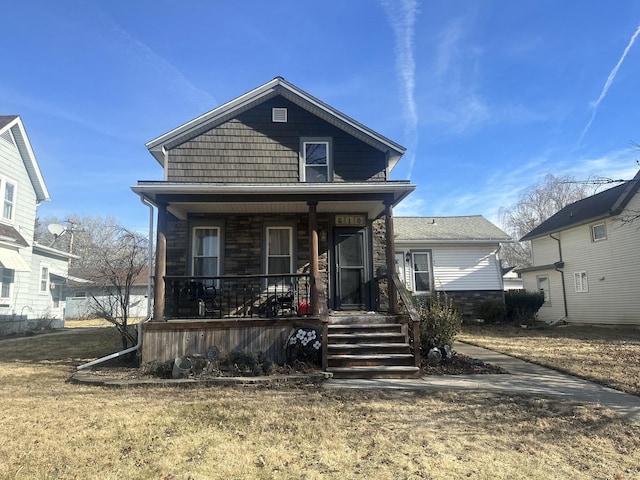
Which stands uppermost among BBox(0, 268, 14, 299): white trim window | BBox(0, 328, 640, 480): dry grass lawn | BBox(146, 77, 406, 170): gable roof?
BBox(146, 77, 406, 170): gable roof

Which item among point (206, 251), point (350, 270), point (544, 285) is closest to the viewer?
point (206, 251)

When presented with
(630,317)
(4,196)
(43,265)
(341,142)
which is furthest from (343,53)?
(43,265)

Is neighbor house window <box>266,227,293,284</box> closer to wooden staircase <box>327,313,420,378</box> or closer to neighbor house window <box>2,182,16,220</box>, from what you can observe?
wooden staircase <box>327,313,420,378</box>

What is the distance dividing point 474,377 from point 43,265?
60.9 feet

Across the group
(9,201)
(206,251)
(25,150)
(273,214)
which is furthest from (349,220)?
(25,150)

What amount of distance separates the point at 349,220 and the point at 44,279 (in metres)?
15.3

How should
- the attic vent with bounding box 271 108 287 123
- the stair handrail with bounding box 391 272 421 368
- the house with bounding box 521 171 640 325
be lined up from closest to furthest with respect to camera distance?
the stair handrail with bounding box 391 272 421 368 → the attic vent with bounding box 271 108 287 123 → the house with bounding box 521 171 640 325

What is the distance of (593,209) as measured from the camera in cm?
1838

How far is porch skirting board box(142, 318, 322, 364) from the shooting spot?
7.93m

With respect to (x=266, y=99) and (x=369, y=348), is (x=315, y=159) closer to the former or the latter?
(x=266, y=99)

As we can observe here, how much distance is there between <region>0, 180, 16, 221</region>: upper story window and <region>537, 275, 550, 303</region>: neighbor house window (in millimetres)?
23513

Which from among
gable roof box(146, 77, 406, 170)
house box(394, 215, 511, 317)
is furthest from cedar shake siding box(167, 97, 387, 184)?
house box(394, 215, 511, 317)

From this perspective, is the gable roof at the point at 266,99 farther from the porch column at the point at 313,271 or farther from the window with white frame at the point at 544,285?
the window with white frame at the point at 544,285

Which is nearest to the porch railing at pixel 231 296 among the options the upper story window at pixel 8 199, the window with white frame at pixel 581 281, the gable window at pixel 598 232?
the upper story window at pixel 8 199
